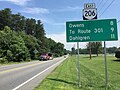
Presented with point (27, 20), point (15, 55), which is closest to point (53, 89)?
point (15, 55)

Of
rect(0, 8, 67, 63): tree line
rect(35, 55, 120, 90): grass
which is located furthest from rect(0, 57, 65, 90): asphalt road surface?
rect(0, 8, 67, 63): tree line

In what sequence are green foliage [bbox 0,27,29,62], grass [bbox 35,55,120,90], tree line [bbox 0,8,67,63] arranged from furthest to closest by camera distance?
tree line [bbox 0,8,67,63] → green foliage [bbox 0,27,29,62] → grass [bbox 35,55,120,90]

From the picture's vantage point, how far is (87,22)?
617 inches

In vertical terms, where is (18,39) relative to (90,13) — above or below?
above

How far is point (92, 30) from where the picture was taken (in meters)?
15.6

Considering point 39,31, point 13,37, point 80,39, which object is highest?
point 39,31

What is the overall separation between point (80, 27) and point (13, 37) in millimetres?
59597

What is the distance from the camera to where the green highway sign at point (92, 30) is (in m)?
15.0

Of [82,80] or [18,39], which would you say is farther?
[18,39]

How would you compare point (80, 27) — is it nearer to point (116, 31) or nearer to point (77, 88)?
point (116, 31)

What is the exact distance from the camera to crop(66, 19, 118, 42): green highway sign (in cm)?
1502

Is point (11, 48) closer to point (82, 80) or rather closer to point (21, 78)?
point (21, 78)

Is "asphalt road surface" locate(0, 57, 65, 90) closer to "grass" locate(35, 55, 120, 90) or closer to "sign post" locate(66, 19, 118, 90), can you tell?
"grass" locate(35, 55, 120, 90)

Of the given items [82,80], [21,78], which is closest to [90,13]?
[82,80]
